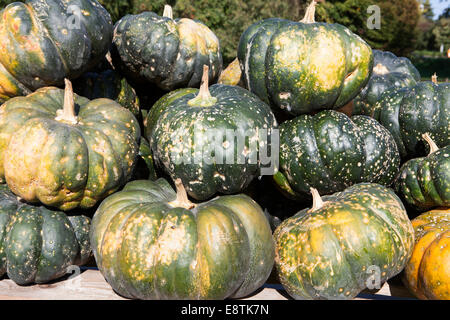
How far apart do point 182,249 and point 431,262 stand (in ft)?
4.34

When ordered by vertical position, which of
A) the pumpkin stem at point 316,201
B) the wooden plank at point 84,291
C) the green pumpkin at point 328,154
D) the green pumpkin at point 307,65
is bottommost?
the wooden plank at point 84,291

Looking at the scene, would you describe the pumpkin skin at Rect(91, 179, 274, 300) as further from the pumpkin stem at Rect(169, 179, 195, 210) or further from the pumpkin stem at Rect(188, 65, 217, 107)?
the pumpkin stem at Rect(188, 65, 217, 107)

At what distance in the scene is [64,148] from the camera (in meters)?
2.30

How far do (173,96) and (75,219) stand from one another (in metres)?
1.08

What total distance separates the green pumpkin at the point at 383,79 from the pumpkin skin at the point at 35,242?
2393 mm

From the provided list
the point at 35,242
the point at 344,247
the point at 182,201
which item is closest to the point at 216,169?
the point at 182,201

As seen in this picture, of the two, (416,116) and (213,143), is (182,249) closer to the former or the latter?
(213,143)

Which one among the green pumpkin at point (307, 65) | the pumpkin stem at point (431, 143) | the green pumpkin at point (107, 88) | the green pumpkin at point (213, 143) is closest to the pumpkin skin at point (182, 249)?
the green pumpkin at point (213, 143)

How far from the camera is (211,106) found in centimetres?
246

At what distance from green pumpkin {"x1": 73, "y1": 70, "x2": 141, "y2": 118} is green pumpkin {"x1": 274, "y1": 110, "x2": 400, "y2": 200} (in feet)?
4.12

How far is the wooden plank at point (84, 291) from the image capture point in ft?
7.74

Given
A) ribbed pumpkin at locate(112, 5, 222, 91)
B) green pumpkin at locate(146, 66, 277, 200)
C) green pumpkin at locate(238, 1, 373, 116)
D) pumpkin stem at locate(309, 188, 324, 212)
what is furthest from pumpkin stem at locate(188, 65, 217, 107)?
pumpkin stem at locate(309, 188, 324, 212)

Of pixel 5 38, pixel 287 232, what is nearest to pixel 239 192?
pixel 287 232

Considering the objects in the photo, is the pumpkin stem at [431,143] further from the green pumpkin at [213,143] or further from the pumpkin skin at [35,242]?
the pumpkin skin at [35,242]
